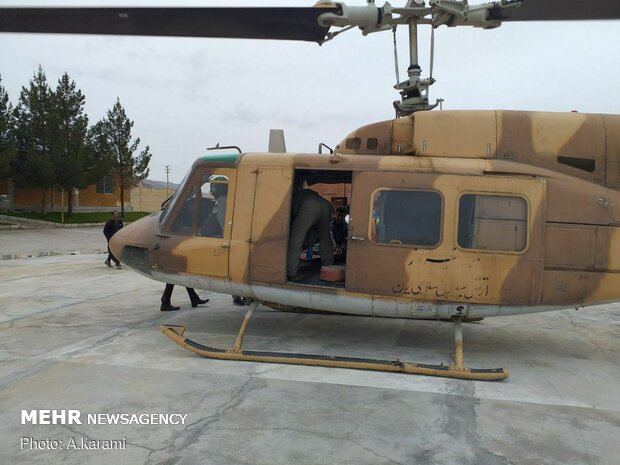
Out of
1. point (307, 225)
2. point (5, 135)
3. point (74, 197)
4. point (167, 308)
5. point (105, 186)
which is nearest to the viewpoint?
point (307, 225)

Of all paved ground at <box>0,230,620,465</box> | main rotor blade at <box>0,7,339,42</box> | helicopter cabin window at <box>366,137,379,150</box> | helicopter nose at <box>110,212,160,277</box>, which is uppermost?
main rotor blade at <box>0,7,339,42</box>

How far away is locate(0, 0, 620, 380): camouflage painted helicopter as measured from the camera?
527cm

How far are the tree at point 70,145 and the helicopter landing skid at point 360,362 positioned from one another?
34774 millimetres

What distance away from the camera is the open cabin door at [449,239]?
5.36 metres

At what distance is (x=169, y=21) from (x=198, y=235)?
2.53 metres

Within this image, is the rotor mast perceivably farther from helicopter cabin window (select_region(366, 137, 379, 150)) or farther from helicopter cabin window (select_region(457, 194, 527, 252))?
helicopter cabin window (select_region(457, 194, 527, 252))

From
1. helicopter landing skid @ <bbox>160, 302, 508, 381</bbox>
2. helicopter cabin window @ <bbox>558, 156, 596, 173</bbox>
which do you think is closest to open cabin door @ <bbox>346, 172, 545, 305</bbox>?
helicopter cabin window @ <bbox>558, 156, 596, 173</bbox>

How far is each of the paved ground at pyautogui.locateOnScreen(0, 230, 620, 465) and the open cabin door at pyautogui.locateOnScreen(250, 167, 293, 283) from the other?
3.56 ft

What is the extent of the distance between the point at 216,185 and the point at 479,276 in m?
3.42

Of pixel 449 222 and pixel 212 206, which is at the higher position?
pixel 212 206

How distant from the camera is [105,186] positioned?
1800 inches

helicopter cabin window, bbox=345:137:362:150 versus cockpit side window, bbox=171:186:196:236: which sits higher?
helicopter cabin window, bbox=345:137:362:150

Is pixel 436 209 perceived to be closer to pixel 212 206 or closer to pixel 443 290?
pixel 443 290

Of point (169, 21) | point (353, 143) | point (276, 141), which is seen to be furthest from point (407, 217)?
point (169, 21)
